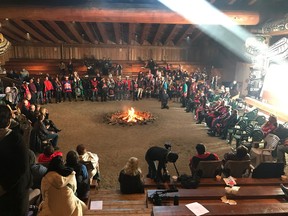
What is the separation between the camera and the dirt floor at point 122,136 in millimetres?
6676

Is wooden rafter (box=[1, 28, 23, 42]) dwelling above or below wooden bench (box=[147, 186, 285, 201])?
above

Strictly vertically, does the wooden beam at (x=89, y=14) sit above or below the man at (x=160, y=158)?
above

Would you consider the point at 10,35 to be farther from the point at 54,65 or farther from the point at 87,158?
the point at 87,158

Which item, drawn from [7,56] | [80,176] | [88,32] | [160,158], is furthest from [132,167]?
[7,56]

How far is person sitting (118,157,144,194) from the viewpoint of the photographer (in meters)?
4.42

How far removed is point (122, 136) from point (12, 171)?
6.25m

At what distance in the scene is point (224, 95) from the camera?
11703 mm

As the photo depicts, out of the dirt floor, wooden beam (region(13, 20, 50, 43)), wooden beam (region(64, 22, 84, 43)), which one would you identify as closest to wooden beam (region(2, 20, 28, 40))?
wooden beam (region(13, 20, 50, 43))

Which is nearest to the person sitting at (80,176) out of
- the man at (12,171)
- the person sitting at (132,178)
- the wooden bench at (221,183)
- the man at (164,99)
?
the person sitting at (132,178)

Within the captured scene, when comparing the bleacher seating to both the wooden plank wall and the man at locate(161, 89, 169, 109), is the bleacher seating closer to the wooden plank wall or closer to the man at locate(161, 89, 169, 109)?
the wooden plank wall

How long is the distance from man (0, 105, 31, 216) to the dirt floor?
124 inches

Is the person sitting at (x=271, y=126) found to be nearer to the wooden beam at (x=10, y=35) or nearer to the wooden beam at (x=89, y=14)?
the wooden beam at (x=89, y=14)

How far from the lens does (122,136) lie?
8.48m

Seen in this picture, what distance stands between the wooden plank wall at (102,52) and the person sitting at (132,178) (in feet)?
48.6
